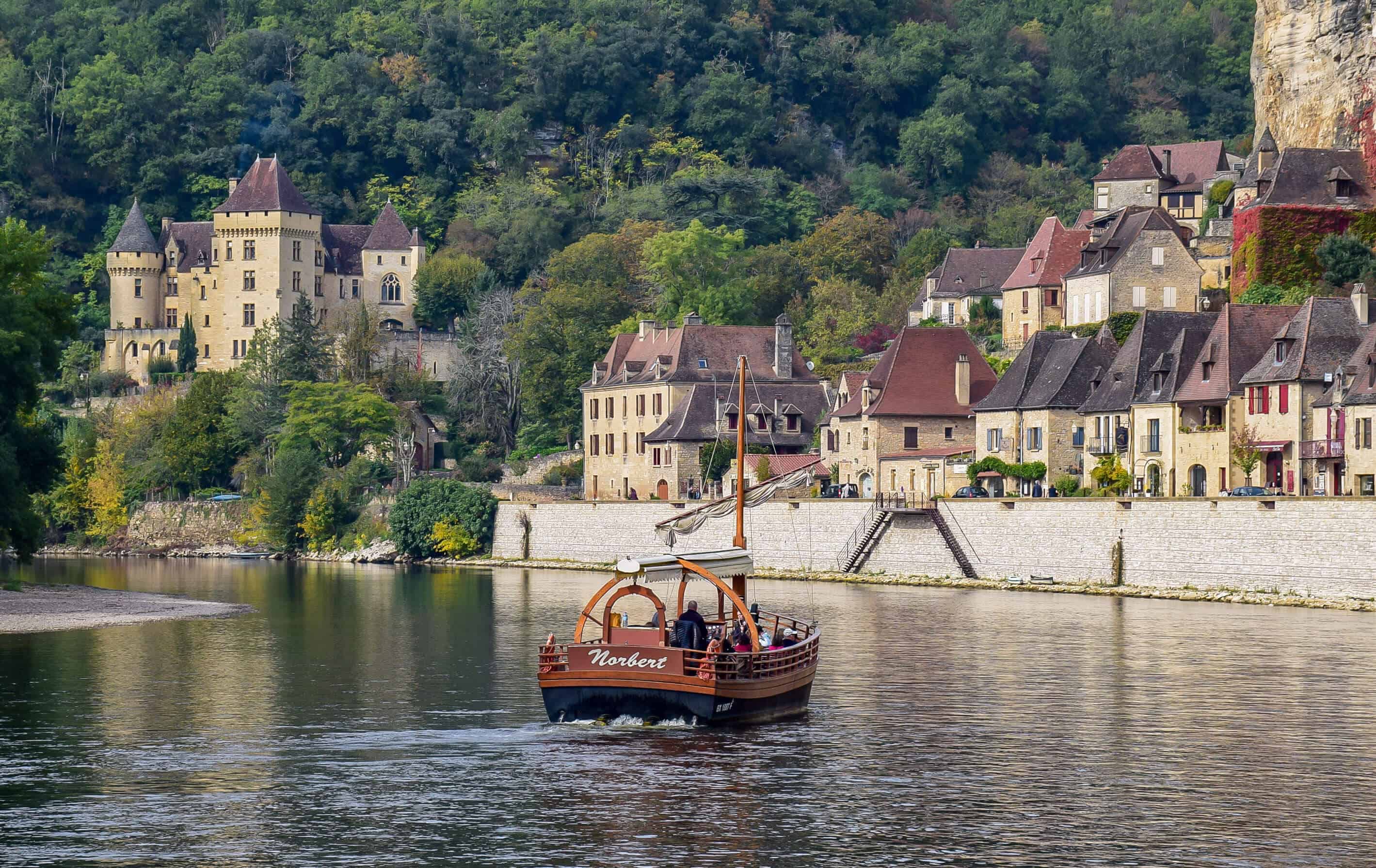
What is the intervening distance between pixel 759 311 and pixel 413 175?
146ft

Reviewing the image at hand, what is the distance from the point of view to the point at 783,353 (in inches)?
4104

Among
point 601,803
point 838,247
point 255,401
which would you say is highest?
point 838,247

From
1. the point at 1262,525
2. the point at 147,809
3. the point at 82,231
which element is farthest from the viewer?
the point at 82,231

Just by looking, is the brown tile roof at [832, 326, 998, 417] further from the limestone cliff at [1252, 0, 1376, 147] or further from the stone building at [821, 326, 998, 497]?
the limestone cliff at [1252, 0, 1376, 147]

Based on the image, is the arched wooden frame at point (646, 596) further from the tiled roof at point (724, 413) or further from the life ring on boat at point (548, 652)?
the tiled roof at point (724, 413)

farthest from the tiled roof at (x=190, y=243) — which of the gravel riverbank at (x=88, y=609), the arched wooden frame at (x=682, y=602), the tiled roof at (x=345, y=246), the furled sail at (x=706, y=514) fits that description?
Answer: the arched wooden frame at (x=682, y=602)

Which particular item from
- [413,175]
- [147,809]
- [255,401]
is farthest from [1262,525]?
[413,175]

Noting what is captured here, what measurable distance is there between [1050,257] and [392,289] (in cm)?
5814

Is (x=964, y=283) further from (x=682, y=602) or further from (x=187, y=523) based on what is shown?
(x=682, y=602)

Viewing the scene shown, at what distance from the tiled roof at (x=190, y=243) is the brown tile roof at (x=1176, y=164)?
63460 millimetres

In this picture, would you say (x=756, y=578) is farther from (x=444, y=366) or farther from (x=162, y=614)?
(x=444, y=366)

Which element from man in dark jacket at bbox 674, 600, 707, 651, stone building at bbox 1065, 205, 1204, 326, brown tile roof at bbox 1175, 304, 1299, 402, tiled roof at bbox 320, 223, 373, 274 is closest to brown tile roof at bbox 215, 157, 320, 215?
A: tiled roof at bbox 320, 223, 373, 274

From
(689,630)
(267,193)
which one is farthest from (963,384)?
(267,193)

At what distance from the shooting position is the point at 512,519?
323 feet
